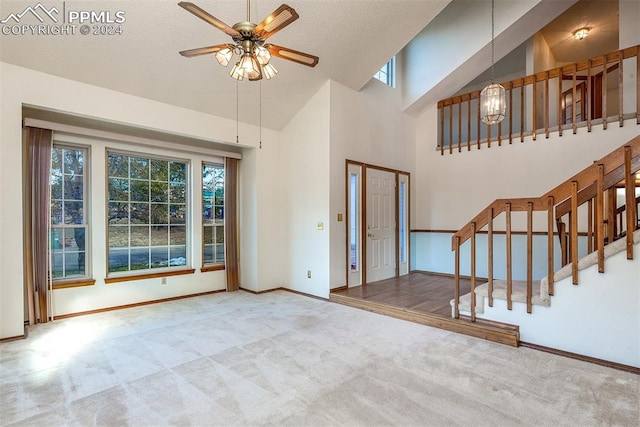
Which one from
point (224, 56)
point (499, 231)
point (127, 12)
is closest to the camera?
point (224, 56)

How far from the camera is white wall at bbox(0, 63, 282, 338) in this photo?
3.37 m

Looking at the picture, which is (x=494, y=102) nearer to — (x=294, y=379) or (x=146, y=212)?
(x=294, y=379)

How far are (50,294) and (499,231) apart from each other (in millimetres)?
6651

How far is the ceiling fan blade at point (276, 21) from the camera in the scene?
7.27ft

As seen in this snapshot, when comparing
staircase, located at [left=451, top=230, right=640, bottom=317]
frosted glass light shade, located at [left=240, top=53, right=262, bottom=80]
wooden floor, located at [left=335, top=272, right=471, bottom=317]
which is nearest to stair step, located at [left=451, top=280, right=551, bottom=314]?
staircase, located at [left=451, top=230, right=640, bottom=317]

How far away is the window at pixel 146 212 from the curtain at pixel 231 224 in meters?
0.65

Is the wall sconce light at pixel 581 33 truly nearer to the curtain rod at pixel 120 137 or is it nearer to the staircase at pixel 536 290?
the staircase at pixel 536 290

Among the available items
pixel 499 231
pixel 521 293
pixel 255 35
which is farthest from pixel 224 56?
pixel 499 231

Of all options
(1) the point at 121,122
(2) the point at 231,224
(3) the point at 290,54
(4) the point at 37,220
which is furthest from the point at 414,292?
(4) the point at 37,220

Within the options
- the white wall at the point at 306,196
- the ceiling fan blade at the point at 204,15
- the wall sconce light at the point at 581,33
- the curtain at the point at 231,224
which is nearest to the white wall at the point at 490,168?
the white wall at the point at 306,196

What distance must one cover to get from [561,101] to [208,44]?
5452 millimetres

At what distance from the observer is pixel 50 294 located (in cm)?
400

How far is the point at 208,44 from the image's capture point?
3740 millimetres

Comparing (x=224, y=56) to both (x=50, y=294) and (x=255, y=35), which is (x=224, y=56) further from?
(x=50, y=294)
